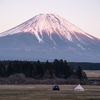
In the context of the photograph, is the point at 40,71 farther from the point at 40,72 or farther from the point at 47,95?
the point at 47,95

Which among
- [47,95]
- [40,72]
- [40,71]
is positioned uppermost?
[40,71]

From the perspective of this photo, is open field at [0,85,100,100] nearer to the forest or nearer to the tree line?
the forest

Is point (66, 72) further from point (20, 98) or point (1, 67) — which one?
point (20, 98)

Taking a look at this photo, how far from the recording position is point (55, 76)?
86250 millimetres

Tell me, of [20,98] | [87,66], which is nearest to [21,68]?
[20,98]

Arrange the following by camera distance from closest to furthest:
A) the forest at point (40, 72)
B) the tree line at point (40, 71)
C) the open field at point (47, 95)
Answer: the open field at point (47, 95) → the forest at point (40, 72) → the tree line at point (40, 71)

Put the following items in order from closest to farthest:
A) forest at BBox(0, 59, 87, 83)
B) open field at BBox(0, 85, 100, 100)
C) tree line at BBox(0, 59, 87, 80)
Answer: open field at BBox(0, 85, 100, 100)
forest at BBox(0, 59, 87, 83)
tree line at BBox(0, 59, 87, 80)

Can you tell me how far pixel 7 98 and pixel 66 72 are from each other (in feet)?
170

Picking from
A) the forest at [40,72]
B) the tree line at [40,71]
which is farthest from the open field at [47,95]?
the tree line at [40,71]

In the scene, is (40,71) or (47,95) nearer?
(47,95)

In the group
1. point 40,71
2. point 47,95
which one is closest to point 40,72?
point 40,71

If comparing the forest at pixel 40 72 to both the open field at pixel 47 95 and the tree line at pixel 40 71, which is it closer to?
the tree line at pixel 40 71

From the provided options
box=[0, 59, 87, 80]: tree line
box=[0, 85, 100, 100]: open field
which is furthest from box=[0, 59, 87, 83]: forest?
box=[0, 85, 100, 100]: open field

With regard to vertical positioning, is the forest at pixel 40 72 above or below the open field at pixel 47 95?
above
